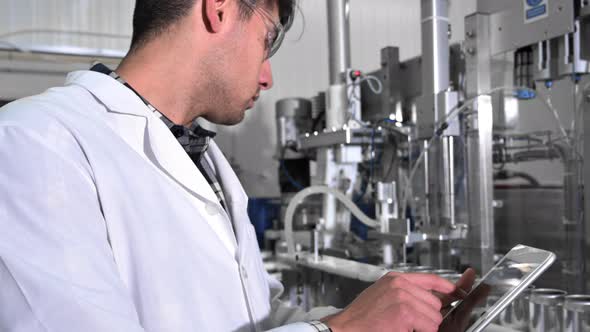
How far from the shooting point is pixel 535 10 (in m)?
1.53

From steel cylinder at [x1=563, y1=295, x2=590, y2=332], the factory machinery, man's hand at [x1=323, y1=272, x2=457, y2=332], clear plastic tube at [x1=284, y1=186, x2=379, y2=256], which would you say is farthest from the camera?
clear plastic tube at [x1=284, y1=186, x2=379, y2=256]

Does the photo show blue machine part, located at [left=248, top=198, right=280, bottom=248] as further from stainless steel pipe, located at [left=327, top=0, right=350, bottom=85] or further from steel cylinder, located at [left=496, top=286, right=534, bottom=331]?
steel cylinder, located at [left=496, top=286, right=534, bottom=331]

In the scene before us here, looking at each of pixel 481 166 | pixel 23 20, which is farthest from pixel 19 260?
pixel 23 20

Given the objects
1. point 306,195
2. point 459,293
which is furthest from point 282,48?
point 459,293

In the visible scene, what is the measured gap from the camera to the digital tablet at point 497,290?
69cm

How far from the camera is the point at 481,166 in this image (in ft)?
5.31

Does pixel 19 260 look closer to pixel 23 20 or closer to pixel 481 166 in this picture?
pixel 481 166

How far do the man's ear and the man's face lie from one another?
0.02m

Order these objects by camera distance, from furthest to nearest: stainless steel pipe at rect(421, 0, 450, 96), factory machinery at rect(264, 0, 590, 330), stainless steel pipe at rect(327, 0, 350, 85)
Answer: stainless steel pipe at rect(327, 0, 350, 85)
stainless steel pipe at rect(421, 0, 450, 96)
factory machinery at rect(264, 0, 590, 330)

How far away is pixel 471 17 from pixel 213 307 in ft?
4.38

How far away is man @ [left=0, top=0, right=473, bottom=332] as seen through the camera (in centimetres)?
57

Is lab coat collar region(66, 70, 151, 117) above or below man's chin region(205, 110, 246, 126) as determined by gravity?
above

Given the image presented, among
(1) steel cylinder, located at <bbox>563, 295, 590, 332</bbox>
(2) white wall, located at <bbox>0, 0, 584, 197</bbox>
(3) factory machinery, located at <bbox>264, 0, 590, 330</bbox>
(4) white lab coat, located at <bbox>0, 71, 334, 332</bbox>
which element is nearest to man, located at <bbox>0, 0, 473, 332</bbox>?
(4) white lab coat, located at <bbox>0, 71, 334, 332</bbox>

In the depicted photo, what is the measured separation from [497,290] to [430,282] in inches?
3.7
